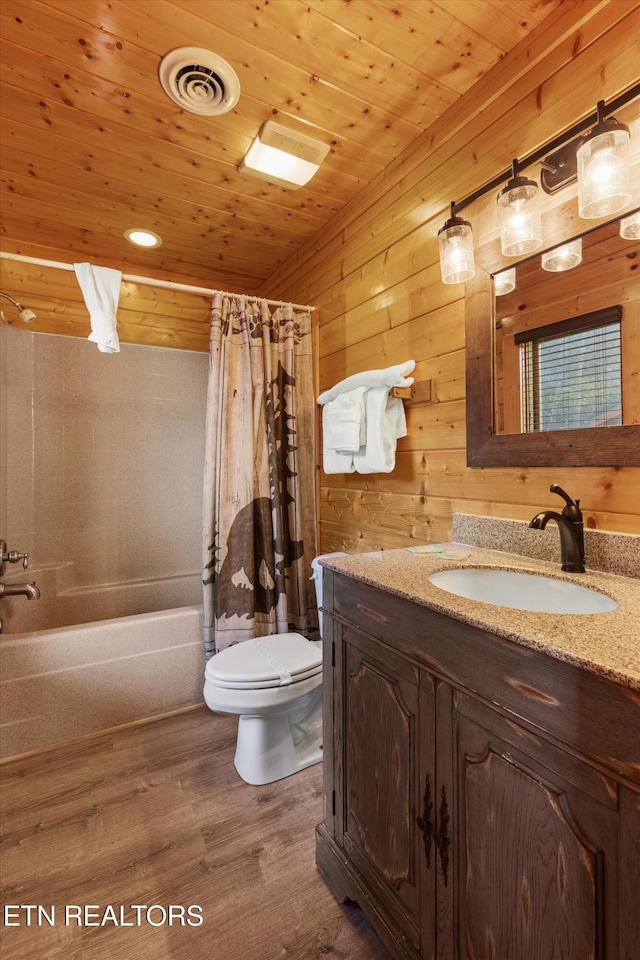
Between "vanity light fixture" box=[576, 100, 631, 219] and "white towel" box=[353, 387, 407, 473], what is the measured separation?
2.64ft

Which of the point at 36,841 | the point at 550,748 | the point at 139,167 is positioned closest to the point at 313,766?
the point at 36,841

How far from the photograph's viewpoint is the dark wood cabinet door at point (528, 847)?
572 mm

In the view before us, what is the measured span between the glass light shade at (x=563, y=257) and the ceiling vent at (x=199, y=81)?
115 cm

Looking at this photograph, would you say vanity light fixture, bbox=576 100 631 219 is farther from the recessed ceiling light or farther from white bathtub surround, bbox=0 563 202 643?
white bathtub surround, bbox=0 563 202 643

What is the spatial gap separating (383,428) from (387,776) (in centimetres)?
111

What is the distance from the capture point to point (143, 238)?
7.78ft

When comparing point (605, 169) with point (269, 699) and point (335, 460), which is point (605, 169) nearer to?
point (335, 460)

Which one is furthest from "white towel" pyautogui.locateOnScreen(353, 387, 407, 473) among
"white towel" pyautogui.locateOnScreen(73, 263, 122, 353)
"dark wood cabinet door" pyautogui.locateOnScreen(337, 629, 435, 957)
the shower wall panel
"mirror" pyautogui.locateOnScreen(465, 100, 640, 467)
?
the shower wall panel

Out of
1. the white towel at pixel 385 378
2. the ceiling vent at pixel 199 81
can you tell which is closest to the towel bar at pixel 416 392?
the white towel at pixel 385 378

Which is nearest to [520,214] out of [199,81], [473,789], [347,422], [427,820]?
[347,422]

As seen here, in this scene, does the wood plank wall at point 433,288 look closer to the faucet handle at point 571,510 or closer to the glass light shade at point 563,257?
the faucet handle at point 571,510

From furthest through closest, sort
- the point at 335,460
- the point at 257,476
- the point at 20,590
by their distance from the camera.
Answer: the point at 257,476
the point at 335,460
the point at 20,590

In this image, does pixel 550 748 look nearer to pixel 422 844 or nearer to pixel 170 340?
pixel 422 844

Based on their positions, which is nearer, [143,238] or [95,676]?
[95,676]
